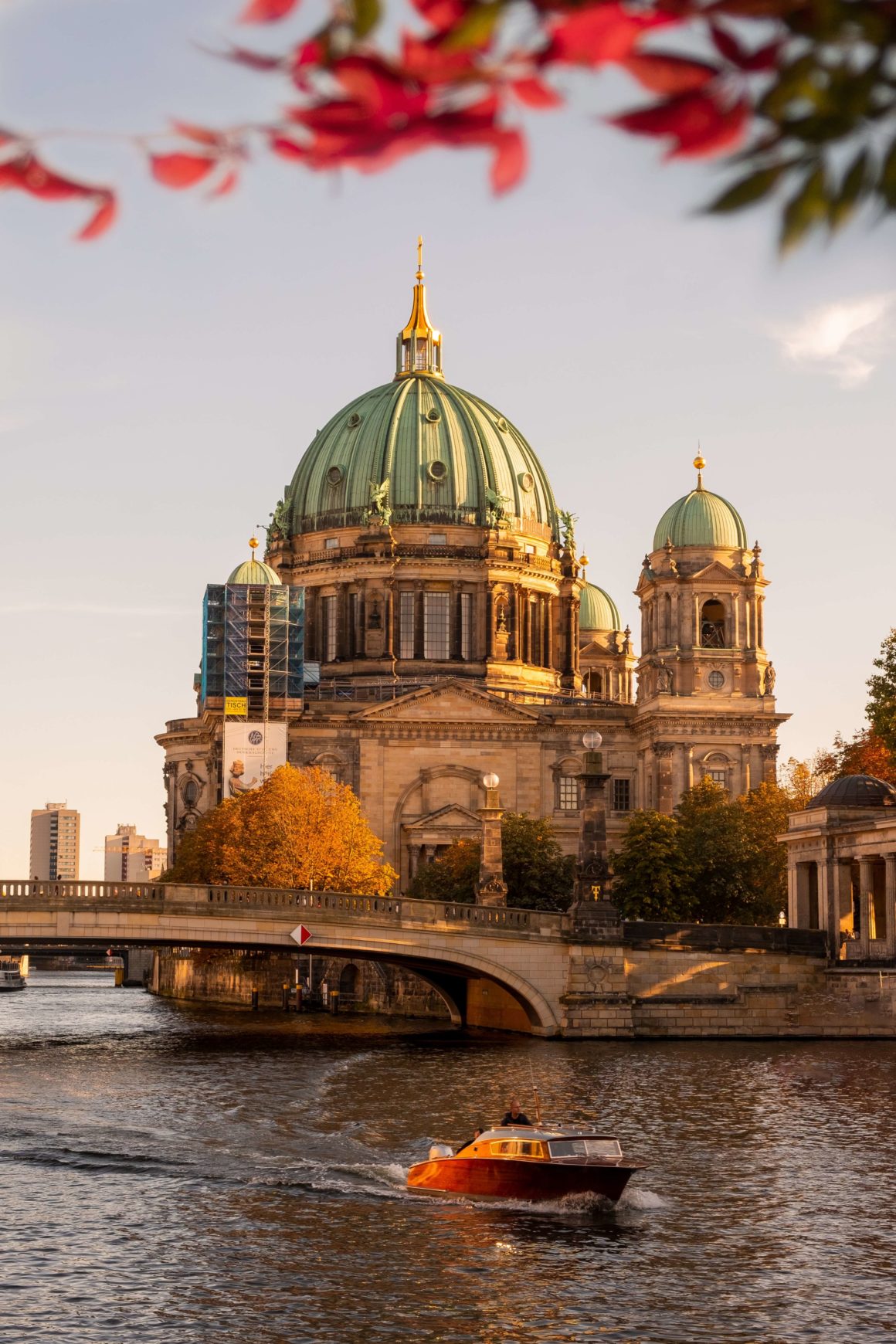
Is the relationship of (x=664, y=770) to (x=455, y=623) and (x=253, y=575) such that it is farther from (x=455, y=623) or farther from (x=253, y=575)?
(x=253, y=575)

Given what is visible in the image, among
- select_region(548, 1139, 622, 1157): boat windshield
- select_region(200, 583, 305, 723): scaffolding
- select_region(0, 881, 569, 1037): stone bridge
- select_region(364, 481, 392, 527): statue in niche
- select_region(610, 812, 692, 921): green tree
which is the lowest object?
select_region(548, 1139, 622, 1157): boat windshield

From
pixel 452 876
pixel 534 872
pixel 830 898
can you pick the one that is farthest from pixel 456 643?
pixel 830 898

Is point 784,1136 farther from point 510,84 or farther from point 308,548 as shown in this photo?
point 308,548

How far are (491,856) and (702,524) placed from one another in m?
42.8

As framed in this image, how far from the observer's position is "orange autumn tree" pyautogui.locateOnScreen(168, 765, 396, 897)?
105 meters

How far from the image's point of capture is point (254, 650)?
134250mm

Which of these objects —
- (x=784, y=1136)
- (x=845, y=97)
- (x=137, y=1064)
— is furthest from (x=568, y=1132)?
(x=845, y=97)

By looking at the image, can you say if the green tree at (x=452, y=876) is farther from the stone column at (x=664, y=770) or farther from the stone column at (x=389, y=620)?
the stone column at (x=389, y=620)

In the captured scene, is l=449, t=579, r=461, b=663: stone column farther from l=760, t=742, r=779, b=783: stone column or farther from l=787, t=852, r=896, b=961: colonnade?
l=787, t=852, r=896, b=961: colonnade

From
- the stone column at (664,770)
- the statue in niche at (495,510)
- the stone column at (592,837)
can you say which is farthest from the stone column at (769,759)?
Answer: the stone column at (592,837)

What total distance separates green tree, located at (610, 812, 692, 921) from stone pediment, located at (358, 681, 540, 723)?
28.6 m

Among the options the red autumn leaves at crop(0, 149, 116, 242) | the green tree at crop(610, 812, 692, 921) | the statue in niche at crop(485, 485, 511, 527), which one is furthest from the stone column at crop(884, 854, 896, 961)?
the red autumn leaves at crop(0, 149, 116, 242)

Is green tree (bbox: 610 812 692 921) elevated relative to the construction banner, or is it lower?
lower

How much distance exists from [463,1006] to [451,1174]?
175 feet
